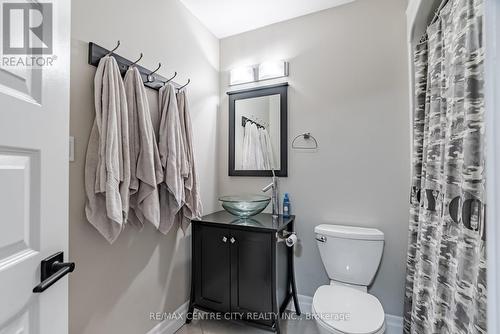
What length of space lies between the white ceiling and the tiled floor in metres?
2.48

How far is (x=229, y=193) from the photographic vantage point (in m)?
2.27

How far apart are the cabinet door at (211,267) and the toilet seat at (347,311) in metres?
0.66

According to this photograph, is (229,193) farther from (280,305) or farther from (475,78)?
(475,78)

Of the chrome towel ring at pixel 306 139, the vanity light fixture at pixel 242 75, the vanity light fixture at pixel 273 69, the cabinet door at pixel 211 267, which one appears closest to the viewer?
the cabinet door at pixel 211 267

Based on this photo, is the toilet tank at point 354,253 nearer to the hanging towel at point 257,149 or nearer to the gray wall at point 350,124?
the gray wall at point 350,124

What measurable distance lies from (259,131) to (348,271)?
1336mm

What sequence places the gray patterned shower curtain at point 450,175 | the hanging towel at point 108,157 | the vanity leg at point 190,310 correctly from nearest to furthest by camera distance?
the gray patterned shower curtain at point 450,175
the hanging towel at point 108,157
the vanity leg at point 190,310

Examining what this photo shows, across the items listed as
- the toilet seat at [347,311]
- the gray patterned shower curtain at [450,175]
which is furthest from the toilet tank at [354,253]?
the gray patterned shower curtain at [450,175]

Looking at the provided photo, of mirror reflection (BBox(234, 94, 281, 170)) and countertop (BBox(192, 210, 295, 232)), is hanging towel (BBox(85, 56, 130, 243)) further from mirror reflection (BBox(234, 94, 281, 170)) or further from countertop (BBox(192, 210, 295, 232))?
mirror reflection (BBox(234, 94, 281, 170))

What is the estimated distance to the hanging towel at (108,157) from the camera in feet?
3.74

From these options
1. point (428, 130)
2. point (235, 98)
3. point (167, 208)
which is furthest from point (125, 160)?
point (428, 130)

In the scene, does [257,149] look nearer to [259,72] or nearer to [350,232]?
[259,72]

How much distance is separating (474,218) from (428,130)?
0.60m

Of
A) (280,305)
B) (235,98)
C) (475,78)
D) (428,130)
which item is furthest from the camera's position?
(235,98)
